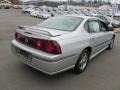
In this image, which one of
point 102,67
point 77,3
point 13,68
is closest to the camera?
point 13,68

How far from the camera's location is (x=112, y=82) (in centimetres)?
408

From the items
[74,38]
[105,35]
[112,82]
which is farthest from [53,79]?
[105,35]

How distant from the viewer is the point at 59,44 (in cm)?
346

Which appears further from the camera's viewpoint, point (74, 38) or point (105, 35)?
point (105, 35)

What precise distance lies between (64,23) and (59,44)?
1.30 m

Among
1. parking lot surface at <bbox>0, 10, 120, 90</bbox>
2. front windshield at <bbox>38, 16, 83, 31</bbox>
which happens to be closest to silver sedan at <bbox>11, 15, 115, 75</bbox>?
front windshield at <bbox>38, 16, 83, 31</bbox>

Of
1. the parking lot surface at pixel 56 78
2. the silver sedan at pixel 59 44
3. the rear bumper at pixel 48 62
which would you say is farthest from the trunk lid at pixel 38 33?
the parking lot surface at pixel 56 78

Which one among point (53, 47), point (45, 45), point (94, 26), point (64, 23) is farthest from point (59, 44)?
point (94, 26)

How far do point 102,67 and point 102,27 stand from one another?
1476mm

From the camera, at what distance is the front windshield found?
436 centimetres

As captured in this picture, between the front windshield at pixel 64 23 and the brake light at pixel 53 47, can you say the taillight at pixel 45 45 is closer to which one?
the brake light at pixel 53 47

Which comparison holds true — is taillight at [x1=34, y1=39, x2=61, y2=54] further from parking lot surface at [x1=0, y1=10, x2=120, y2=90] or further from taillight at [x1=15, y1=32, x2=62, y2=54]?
parking lot surface at [x1=0, y1=10, x2=120, y2=90]

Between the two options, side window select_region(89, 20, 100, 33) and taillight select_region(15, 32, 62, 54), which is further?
side window select_region(89, 20, 100, 33)

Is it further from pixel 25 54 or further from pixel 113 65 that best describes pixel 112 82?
pixel 25 54
